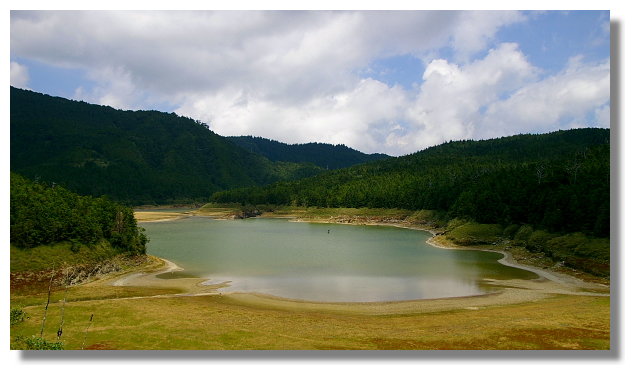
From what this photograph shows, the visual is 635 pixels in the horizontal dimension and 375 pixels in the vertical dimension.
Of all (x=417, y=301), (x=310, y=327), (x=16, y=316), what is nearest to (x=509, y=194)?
(x=417, y=301)

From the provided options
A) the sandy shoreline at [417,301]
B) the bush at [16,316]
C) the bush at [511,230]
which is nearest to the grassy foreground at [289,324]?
the bush at [16,316]

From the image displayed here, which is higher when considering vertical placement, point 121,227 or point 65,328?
point 121,227

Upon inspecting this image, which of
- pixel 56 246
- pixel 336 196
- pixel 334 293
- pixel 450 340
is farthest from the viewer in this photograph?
pixel 336 196

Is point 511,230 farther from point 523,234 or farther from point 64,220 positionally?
point 64,220

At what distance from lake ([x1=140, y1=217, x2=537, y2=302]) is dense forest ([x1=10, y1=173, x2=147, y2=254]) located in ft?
26.5

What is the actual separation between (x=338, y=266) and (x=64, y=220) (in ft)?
99.2

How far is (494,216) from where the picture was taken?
7812cm

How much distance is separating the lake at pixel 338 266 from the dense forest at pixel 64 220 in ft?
26.5

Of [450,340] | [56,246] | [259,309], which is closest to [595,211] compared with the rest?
[450,340]

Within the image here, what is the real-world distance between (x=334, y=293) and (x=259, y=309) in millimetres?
8152

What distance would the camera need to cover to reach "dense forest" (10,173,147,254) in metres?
45.0

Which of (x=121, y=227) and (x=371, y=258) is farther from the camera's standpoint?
(x=371, y=258)

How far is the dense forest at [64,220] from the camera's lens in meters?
45.0
